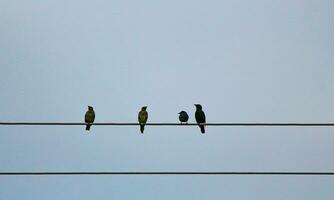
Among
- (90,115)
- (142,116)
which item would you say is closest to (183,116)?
(142,116)

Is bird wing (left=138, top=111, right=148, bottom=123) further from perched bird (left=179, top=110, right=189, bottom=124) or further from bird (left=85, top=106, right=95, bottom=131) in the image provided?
bird (left=85, top=106, right=95, bottom=131)

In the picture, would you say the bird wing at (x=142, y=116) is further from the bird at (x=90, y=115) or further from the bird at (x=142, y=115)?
the bird at (x=90, y=115)

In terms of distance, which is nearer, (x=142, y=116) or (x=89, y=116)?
(x=89, y=116)

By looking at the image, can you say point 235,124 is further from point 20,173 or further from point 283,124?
point 20,173

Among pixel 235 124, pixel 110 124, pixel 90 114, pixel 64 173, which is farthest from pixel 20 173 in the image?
pixel 90 114

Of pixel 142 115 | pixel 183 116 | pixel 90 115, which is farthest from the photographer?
pixel 183 116

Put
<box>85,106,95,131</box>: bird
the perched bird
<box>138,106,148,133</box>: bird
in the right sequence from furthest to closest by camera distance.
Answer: the perched bird
<box>138,106,148,133</box>: bird
<box>85,106,95,131</box>: bird

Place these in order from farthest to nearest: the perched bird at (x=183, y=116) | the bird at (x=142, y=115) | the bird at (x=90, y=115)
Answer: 1. the perched bird at (x=183, y=116)
2. the bird at (x=142, y=115)
3. the bird at (x=90, y=115)

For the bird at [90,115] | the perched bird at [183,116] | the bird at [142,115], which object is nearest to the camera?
the bird at [90,115]

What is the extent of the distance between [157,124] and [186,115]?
7186 mm

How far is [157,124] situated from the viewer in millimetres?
16422

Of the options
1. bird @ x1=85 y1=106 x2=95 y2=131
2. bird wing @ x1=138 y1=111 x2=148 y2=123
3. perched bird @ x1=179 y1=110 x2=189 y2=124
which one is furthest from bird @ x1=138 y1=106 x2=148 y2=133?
bird @ x1=85 y1=106 x2=95 y2=131

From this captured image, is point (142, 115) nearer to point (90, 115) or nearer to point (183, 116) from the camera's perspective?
point (183, 116)

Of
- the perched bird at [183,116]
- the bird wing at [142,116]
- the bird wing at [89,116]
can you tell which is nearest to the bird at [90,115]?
the bird wing at [89,116]
